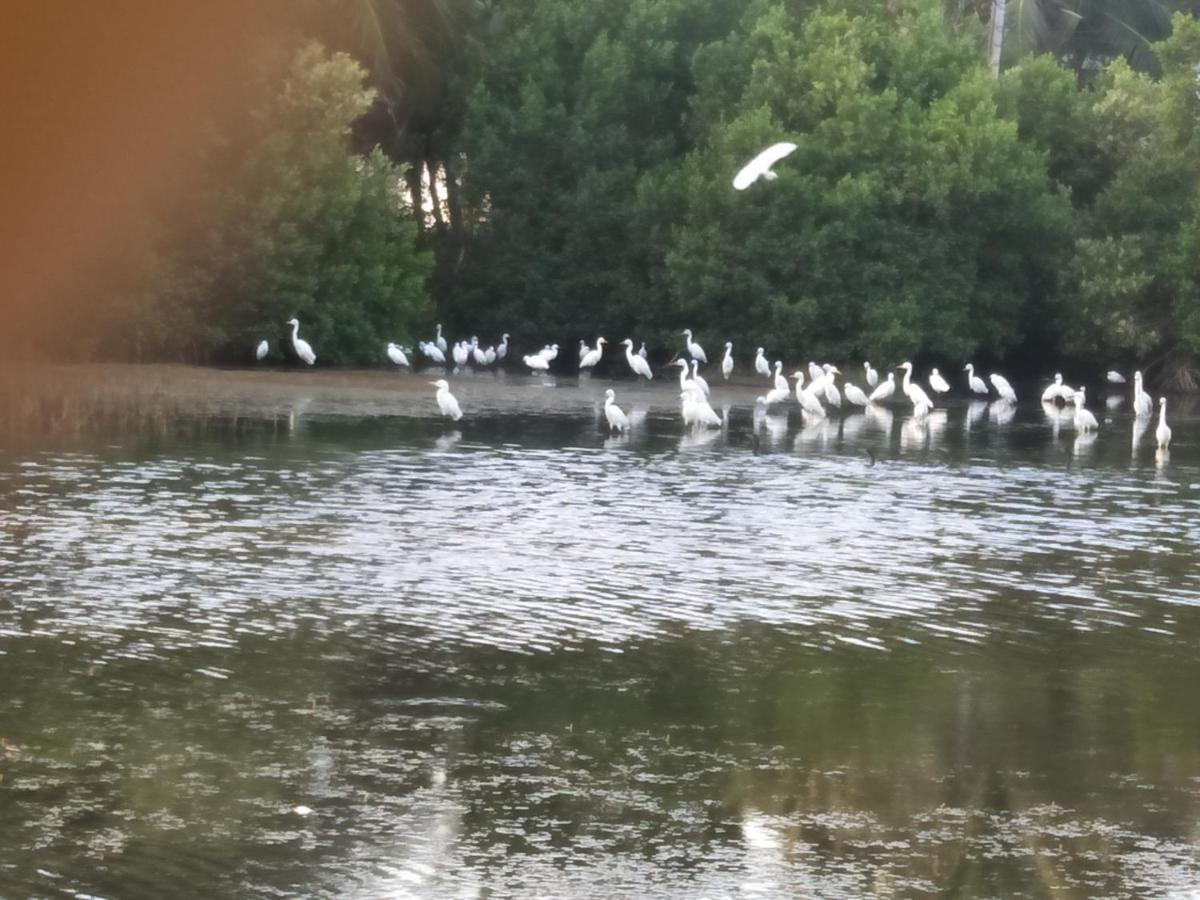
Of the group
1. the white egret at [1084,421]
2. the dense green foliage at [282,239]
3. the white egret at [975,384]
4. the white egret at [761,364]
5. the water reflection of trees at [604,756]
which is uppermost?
the dense green foliage at [282,239]

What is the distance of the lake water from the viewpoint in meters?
7.42

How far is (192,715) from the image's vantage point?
9.27m

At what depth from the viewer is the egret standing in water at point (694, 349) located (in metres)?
41.0

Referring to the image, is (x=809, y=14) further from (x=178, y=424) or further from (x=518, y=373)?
(x=178, y=424)

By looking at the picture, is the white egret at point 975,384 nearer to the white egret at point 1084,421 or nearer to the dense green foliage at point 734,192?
the dense green foliage at point 734,192

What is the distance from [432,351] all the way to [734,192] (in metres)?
6.83

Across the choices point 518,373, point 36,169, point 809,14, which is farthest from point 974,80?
point 36,169

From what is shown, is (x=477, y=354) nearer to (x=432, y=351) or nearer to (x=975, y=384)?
(x=432, y=351)

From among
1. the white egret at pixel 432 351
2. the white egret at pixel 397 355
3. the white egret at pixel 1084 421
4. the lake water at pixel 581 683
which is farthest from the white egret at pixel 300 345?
the lake water at pixel 581 683

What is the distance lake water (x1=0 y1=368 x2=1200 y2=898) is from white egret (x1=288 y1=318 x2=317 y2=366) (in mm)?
16130

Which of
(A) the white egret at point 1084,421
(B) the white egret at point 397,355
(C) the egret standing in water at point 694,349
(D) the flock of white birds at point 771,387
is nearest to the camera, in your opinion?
(D) the flock of white birds at point 771,387

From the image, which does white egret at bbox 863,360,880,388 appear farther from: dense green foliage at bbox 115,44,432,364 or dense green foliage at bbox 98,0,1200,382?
dense green foliage at bbox 115,44,432,364

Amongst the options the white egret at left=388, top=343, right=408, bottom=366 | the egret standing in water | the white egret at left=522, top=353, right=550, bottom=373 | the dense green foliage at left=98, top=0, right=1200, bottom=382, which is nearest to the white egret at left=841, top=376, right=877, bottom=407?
the dense green foliage at left=98, top=0, right=1200, bottom=382

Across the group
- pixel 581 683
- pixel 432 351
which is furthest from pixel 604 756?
pixel 432 351
